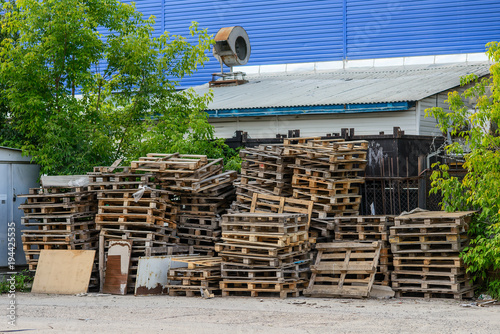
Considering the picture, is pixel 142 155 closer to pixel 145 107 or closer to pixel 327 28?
pixel 145 107

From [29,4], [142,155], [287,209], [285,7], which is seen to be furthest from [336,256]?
[285,7]

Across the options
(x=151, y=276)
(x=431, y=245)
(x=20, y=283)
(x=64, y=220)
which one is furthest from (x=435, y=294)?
(x=20, y=283)

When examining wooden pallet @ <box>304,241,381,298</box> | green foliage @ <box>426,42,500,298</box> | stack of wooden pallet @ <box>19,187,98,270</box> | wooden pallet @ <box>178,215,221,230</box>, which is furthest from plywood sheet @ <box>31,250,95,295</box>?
green foliage @ <box>426,42,500,298</box>

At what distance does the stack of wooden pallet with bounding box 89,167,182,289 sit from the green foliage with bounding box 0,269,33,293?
75.0 inches

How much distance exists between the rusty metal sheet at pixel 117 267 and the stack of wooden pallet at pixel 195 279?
41.4 inches

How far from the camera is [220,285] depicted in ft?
45.0

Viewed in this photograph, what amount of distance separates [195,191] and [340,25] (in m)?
14.6

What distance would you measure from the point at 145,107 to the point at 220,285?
21.3 ft

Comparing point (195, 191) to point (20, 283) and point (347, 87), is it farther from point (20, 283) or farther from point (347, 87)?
point (347, 87)

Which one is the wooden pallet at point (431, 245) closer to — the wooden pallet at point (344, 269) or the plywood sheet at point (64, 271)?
the wooden pallet at point (344, 269)

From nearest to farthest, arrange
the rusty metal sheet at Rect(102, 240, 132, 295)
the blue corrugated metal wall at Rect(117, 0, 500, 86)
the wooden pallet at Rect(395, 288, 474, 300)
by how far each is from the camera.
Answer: the wooden pallet at Rect(395, 288, 474, 300) < the rusty metal sheet at Rect(102, 240, 132, 295) < the blue corrugated metal wall at Rect(117, 0, 500, 86)

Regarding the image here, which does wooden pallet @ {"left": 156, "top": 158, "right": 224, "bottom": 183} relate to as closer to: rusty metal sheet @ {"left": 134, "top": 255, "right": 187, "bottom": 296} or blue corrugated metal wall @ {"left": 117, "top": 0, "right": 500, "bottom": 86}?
rusty metal sheet @ {"left": 134, "top": 255, "right": 187, "bottom": 296}

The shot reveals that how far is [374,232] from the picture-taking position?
14031 millimetres

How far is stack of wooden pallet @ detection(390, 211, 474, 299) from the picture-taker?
13.0 meters
